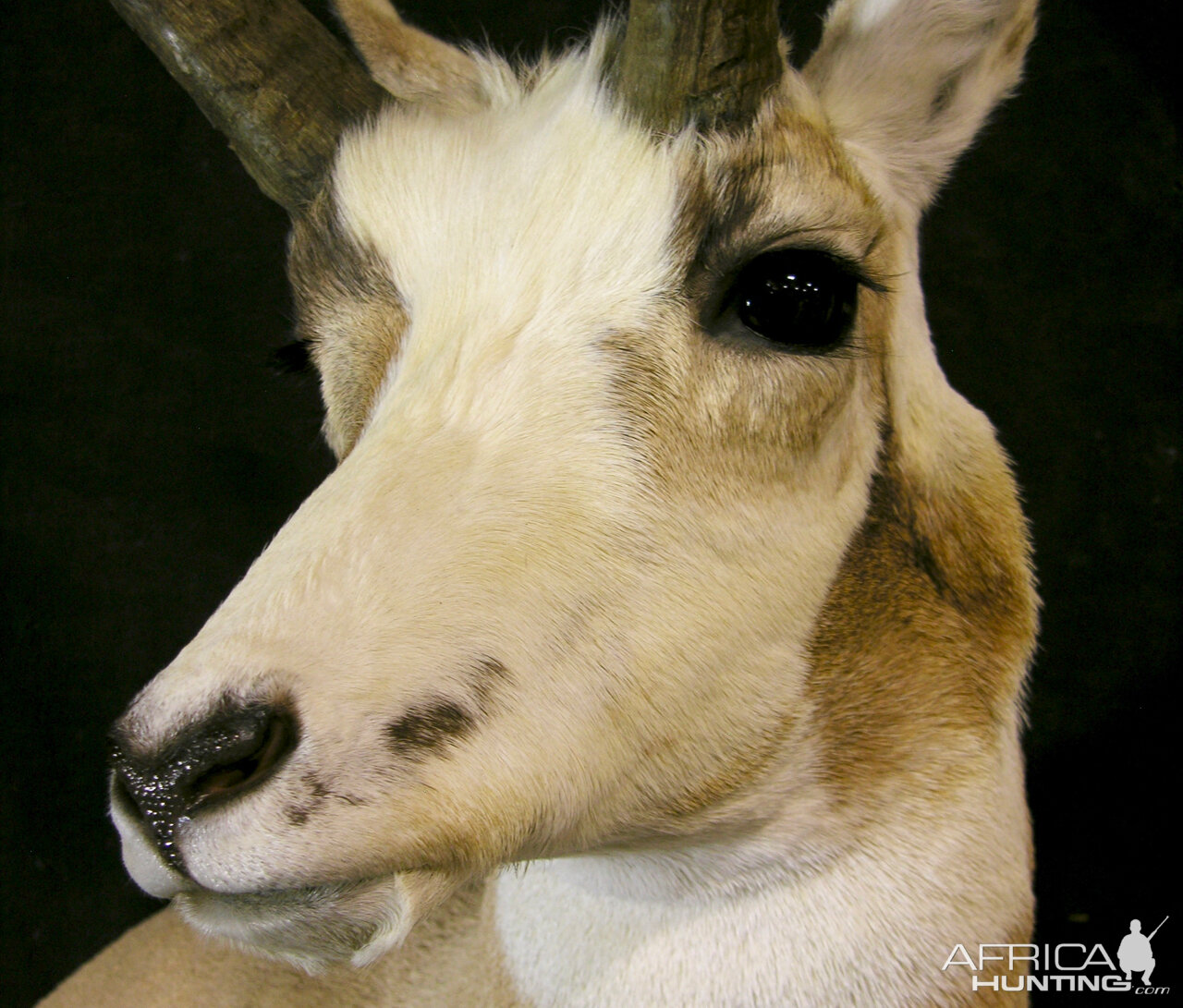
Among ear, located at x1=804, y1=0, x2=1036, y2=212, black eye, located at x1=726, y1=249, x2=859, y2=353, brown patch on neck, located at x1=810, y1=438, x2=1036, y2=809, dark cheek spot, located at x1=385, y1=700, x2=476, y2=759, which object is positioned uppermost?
ear, located at x1=804, y1=0, x2=1036, y2=212

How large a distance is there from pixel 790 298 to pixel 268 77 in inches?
26.0

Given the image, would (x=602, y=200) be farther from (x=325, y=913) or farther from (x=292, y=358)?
(x=325, y=913)

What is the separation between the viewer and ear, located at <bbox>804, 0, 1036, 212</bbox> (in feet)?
4.19

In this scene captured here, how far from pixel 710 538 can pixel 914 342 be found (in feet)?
1.40

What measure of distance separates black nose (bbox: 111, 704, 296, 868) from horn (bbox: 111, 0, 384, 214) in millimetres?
742

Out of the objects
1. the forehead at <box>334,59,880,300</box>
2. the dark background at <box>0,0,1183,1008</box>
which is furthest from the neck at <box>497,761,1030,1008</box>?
the dark background at <box>0,0,1183,1008</box>

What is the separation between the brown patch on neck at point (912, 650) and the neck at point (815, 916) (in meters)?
0.07

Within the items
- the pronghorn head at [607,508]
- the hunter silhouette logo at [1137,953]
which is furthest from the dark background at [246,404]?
the pronghorn head at [607,508]

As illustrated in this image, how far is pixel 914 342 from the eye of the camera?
1313mm

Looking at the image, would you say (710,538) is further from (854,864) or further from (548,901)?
(548,901)

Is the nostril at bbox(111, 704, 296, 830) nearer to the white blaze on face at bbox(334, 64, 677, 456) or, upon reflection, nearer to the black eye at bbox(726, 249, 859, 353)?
the white blaze on face at bbox(334, 64, 677, 456)

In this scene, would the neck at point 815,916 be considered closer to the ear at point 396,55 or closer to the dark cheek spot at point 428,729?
the dark cheek spot at point 428,729

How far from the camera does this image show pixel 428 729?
86cm

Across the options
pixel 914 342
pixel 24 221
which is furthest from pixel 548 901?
pixel 24 221
